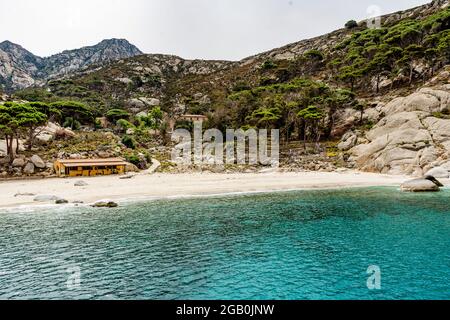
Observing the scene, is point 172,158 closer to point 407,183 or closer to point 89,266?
point 407,183

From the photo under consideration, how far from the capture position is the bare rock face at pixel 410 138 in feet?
175

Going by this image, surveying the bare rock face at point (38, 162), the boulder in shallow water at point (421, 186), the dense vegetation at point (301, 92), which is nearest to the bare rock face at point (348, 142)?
the dense vegetation at point (301, 92)

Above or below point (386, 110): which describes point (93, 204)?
below

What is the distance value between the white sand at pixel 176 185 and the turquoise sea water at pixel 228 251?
292 inches

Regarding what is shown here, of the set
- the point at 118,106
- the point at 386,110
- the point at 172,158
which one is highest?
the point at 118,106

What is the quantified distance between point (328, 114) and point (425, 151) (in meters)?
31.1

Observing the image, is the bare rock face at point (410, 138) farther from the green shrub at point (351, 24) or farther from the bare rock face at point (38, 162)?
the green shrub at point (351, 24)

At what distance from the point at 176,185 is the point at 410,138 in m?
38.8

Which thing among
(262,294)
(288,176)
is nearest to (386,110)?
(288,176)

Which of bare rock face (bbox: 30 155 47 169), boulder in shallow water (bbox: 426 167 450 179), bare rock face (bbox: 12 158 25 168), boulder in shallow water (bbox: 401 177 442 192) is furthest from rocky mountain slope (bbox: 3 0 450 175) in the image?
bare rock face (bbox: 12 158 25 168)

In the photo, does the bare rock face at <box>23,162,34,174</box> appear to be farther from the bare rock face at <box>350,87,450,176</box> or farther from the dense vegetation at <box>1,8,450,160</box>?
the bare rock face at <box>350,87,450,176</box>

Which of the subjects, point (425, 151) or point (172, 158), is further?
point (172, 158)

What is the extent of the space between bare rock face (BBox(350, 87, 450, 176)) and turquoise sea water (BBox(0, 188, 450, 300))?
63.1ft

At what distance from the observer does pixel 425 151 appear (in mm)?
53438
